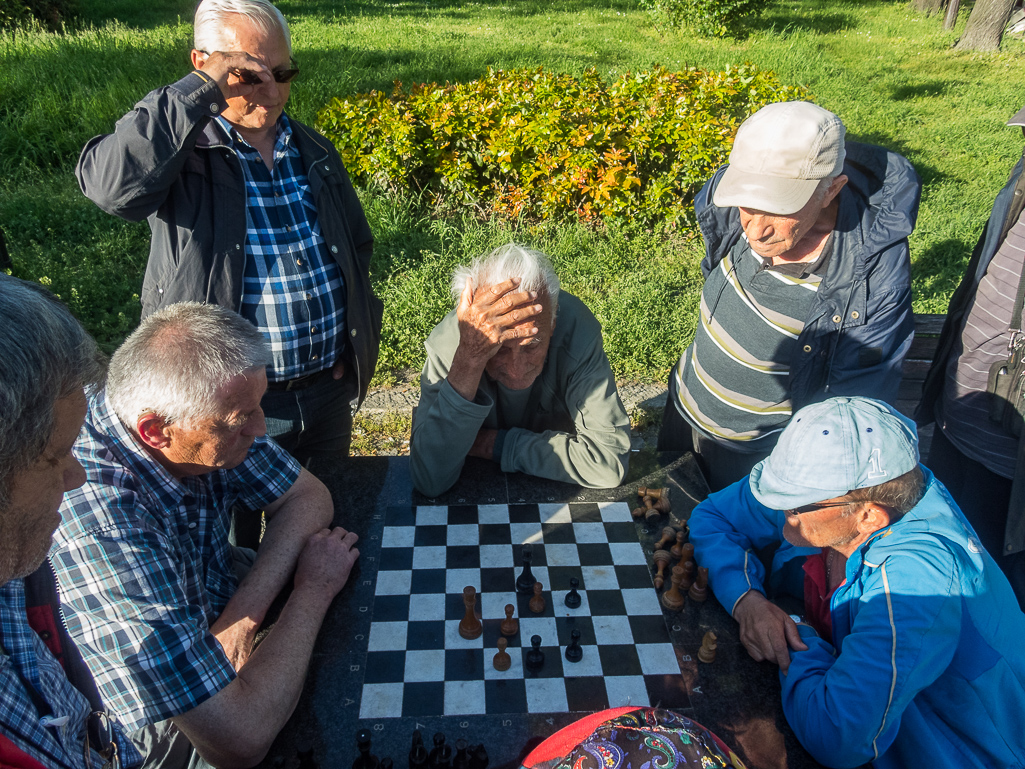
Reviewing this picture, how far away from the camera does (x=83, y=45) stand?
374 inches

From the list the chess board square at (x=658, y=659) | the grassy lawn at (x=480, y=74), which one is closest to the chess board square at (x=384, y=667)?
the chess board square at (x=658, y=659)

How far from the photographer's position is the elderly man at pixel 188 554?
5.38 ft

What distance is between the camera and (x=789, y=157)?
2424mm

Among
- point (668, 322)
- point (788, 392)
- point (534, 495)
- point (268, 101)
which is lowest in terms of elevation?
point (668, 322)

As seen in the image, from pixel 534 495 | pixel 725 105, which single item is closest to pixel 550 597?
pixel 534 495

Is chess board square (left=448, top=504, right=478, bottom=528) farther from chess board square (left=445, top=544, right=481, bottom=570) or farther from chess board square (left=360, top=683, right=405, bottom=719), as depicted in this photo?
chess board square (left=360, top=683, right=405, bottom=719)

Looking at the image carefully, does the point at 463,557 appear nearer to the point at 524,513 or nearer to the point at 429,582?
the point at 429,582

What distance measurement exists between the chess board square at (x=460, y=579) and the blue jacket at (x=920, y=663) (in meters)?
0.90

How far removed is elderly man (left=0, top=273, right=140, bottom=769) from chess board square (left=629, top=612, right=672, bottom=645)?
1.31 m

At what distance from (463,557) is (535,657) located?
0.47 meters

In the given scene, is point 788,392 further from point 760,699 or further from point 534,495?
point 760,699

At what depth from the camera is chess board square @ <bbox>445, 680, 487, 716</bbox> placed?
1.80 metres

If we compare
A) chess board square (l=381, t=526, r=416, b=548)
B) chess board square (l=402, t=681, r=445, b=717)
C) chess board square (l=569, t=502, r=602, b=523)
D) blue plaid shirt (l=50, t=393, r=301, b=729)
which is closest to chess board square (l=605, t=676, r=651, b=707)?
chess board square (l=402, t=681, r=445, b=717)

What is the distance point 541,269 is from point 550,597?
1.12 meters
